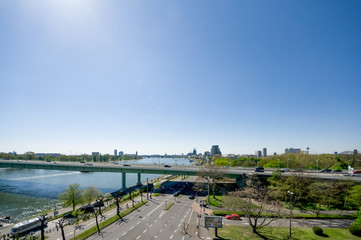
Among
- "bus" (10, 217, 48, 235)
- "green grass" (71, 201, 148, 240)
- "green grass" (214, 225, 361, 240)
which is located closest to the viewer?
"green grass" (214, 225, 361, 240)

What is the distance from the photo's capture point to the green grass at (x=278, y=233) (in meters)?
27.6

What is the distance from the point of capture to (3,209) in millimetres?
48469

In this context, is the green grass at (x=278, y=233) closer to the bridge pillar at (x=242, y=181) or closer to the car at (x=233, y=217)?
the car at (x=233, y=217)

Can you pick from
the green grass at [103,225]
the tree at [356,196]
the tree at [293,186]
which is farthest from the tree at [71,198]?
the tree at [356,196]

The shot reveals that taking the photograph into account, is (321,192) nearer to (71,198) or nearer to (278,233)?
(278,233)

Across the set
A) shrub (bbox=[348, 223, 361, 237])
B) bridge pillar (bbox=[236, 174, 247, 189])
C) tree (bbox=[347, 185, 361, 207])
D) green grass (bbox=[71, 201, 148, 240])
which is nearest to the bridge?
bridge pillar (bbox=[236, 174, 247, 189])

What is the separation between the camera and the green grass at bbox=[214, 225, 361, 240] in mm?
27641

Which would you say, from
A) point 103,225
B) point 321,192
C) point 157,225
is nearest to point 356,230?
point 321,192

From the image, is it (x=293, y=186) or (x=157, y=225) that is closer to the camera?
(x=157, y=225)

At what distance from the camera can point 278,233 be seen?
29125 millimetres

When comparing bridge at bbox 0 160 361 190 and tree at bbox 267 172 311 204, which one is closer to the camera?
tree at bbox 267 172 311 204

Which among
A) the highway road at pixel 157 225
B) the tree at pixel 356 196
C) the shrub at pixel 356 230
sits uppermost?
the tree at pixel 356 196

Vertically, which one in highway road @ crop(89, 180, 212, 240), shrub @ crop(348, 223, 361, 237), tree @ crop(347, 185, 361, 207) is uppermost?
tree @ crop(347, 185, 361, 207)

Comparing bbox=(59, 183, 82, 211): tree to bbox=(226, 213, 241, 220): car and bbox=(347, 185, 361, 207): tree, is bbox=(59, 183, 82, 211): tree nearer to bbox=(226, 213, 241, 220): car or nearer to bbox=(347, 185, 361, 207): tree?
bbox=(226, 213, 241, 220): car
